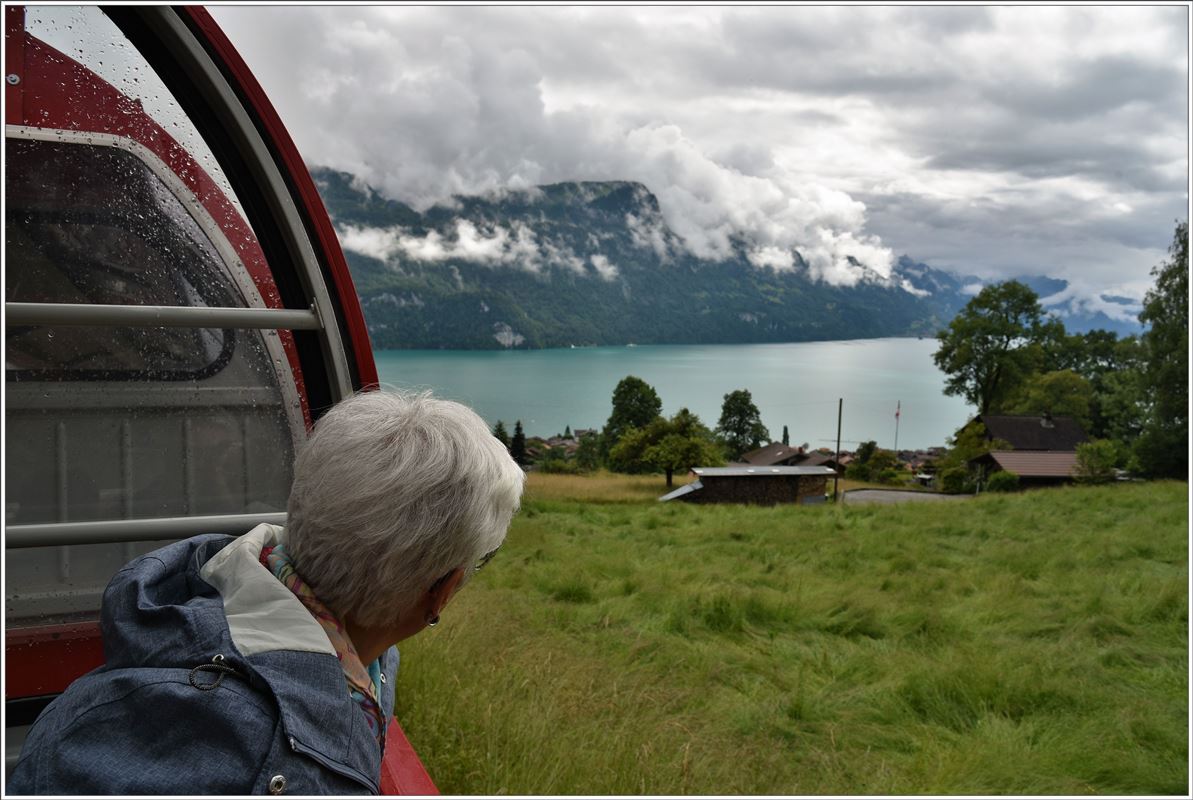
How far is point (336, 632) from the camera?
3.88 ft

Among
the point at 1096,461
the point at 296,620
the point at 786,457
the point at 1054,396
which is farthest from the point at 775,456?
the point at 296,620

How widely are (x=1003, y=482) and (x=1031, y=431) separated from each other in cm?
806

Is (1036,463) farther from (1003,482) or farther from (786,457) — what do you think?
(786,457)

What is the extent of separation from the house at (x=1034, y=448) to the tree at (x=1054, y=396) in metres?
1.14

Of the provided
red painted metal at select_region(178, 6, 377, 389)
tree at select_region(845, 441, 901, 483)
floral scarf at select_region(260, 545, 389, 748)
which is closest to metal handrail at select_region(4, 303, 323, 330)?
red painted metal at select_region(178, 6, 377, 389)

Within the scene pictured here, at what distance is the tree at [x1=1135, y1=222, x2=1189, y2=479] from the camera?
25219 mm

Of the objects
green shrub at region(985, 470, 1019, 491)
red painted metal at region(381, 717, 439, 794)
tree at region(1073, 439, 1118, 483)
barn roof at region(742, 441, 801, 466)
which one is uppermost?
red painted metal at region(381, 717, 439, 794)

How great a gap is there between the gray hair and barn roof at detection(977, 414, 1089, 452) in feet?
126

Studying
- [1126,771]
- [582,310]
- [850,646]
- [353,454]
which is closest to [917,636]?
[850,646]

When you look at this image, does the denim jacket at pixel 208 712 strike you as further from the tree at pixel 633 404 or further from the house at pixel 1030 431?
the house at pixel 1030 431

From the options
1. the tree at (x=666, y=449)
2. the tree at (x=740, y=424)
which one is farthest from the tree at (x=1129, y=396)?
the tree at (x=740, y=424)

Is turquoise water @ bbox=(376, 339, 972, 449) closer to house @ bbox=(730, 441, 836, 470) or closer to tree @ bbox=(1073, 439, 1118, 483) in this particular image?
house @ bbox=(730, 441, 836, 470)

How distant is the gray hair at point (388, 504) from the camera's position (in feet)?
3.81

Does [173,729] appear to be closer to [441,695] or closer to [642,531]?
[441,695]
